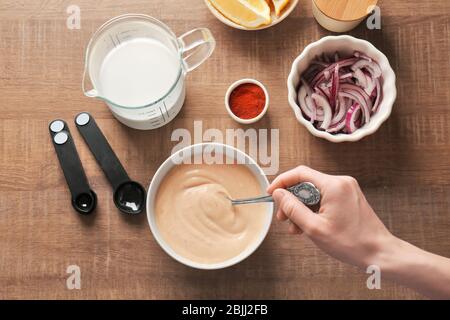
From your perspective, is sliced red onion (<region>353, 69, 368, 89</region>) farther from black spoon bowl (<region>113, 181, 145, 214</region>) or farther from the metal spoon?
black spoon bowl (<region>113, 181, 145, 214</region>)

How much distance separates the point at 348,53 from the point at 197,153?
1.52 ft

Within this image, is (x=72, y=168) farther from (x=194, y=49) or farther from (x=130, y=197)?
(x=194, y=49)

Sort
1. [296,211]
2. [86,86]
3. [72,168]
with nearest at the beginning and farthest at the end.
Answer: [296,211] < [86,86] < [72,168]

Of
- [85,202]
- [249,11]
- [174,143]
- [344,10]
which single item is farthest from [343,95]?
[85,202]

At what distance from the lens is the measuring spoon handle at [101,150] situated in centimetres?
149

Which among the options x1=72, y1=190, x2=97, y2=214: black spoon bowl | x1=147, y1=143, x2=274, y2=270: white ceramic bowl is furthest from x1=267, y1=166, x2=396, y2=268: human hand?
x1=72, y1=190, x2=97, y2=214: black spoon bowl

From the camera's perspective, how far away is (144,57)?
1455mm

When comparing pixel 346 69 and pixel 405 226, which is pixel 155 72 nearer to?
pixel 346 69

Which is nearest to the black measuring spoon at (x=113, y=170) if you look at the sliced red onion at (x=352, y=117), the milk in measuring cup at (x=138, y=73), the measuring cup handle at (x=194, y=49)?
the milk in measuring cup at (x=138, y=73)

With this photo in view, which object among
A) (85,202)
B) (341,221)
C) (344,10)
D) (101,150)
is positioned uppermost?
(344,10)

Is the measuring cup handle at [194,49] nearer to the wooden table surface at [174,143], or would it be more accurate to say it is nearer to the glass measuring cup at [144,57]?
the glass measuring cup at [144,57]

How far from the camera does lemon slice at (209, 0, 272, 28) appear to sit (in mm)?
1498

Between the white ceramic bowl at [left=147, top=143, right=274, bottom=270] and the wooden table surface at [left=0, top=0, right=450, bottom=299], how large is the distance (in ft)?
0.30
